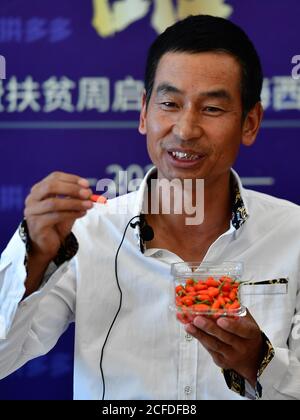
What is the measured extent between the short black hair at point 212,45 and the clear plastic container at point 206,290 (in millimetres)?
411

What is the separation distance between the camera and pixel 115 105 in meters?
1.88

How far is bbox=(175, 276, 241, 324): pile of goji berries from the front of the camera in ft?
4.08

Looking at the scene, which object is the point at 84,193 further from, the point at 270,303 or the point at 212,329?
the point at 270,303

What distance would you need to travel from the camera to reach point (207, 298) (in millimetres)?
1268

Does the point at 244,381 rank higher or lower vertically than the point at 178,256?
lower

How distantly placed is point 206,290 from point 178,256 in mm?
313

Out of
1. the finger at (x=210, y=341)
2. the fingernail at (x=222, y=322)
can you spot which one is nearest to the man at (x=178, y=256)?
the finger at (x=210, y=341)

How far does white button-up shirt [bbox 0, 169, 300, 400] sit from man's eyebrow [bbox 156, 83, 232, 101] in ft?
0.77

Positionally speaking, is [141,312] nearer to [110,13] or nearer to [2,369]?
[2,369]

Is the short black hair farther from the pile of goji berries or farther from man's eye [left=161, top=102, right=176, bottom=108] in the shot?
the pile of goji berries

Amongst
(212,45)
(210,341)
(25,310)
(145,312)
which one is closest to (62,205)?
(25,310)

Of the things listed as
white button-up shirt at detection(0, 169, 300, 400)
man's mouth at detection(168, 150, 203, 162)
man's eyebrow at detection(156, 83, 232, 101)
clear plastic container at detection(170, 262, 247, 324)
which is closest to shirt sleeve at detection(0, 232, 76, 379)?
white button-up shirt at detection(0, 169, 300, 400)
